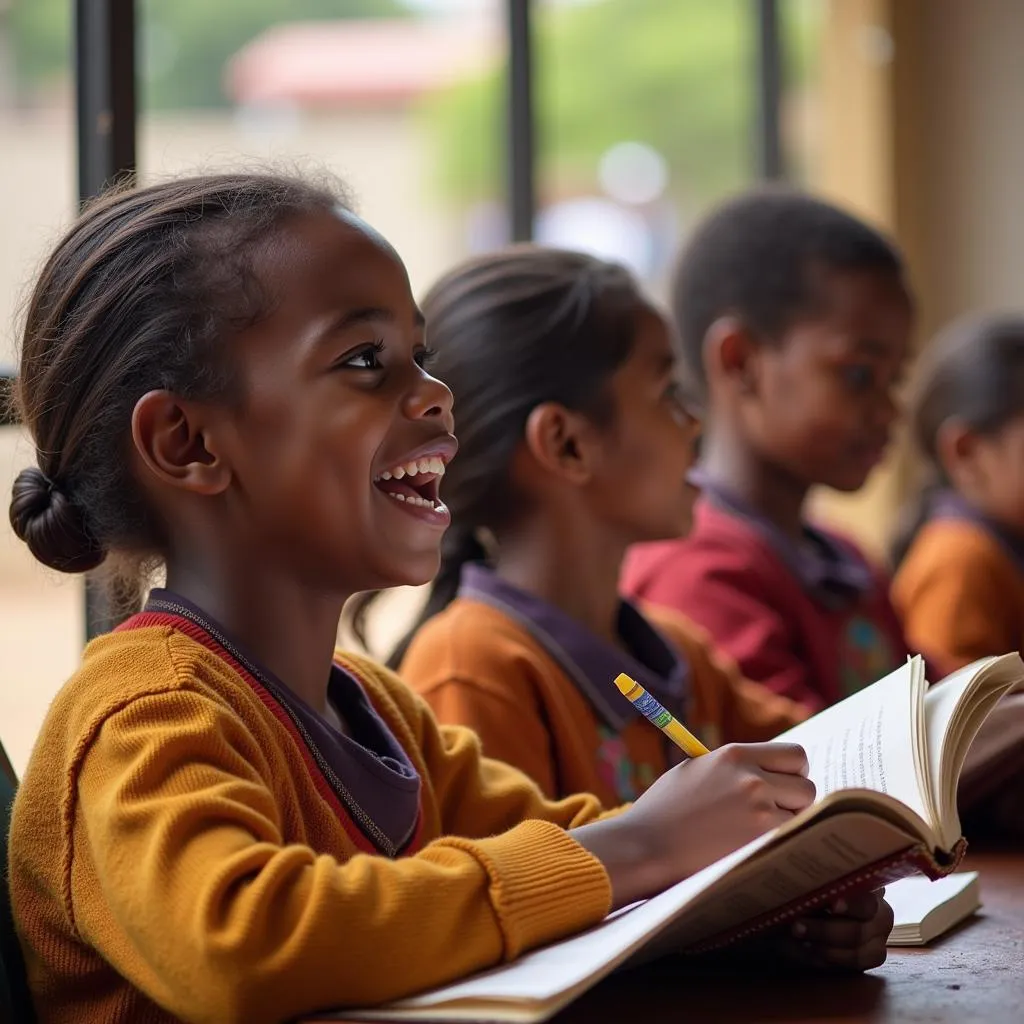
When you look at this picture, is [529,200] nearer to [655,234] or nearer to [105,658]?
[655,234]

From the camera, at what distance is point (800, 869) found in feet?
3.01

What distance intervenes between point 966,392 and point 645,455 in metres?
1.26

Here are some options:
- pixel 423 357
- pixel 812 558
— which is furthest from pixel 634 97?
pixel 423 357

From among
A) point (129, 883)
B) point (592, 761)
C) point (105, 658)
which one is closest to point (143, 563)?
point (105, 658)

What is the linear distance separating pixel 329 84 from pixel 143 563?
2.04 meters

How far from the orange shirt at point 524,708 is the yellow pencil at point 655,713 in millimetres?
435

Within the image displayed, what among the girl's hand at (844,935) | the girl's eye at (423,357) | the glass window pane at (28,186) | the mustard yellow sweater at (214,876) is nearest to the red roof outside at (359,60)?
the glass window pane at (28,186)

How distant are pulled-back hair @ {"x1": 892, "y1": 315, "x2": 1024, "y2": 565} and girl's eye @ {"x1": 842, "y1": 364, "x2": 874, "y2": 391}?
63 centimetres

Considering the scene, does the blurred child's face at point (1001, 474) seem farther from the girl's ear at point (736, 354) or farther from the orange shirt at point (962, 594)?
the girl's ear at point (736, 354)

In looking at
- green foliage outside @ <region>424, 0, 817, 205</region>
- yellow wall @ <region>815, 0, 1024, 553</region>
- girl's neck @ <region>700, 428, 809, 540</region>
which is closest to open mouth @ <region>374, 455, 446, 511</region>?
girl's neck @ <region>700, 428, 809, 540</region>

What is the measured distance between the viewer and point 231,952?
0.87 m

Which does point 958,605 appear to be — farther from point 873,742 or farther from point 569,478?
point 873,742

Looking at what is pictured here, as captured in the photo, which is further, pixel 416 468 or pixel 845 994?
pixel 416 468

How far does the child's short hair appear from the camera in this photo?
2.26m
